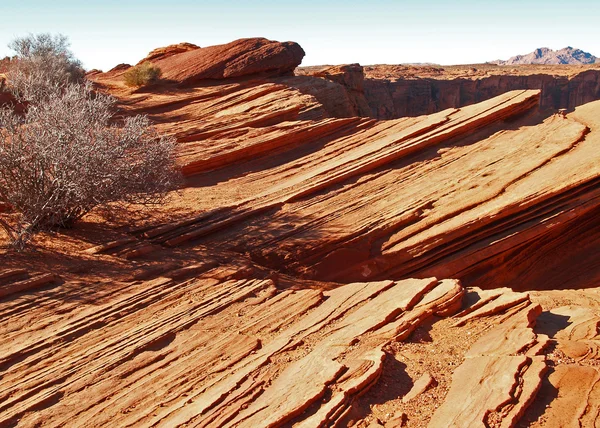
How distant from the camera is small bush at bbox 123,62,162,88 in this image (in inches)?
898

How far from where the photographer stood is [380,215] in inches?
490

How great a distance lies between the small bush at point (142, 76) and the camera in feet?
74.8

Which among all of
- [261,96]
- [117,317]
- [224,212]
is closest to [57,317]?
[117,317]

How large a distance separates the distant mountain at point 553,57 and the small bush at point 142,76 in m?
170

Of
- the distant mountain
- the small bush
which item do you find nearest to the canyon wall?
the small bush

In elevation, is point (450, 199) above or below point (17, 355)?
above

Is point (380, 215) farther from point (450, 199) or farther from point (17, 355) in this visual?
point (17, 355)

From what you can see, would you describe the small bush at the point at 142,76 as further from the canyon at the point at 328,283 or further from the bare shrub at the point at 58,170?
the bare shrub at the point at 58,170

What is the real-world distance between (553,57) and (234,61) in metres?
181

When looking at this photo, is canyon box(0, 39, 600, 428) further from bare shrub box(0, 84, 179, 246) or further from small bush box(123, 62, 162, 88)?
small bush box(123, 62, 162, 88)

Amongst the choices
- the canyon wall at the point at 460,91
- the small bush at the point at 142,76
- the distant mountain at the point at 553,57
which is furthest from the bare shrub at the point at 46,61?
the distant mountain at the point at 553,57

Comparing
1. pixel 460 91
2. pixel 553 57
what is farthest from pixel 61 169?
pixel 553 57

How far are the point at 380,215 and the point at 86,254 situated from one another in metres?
6.05

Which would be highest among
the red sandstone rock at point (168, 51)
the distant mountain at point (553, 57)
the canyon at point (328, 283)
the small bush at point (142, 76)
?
the distant mountain at point (553, 57)
